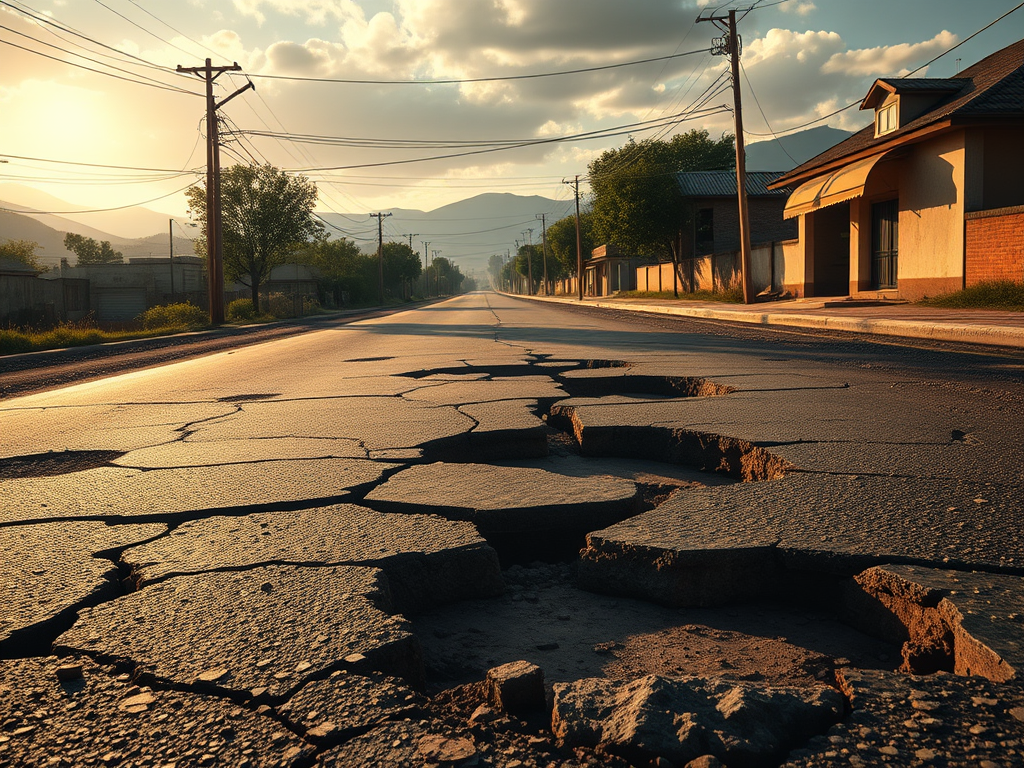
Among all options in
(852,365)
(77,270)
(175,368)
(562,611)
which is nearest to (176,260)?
(77,270)

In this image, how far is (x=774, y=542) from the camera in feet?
7.65

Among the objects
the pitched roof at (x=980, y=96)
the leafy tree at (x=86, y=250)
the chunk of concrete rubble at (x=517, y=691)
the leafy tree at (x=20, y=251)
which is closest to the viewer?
the chunk of concrete rubble at (x=517, y=691)

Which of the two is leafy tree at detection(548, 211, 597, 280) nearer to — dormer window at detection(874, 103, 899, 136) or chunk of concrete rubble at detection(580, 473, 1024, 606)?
dormer window at detection(874, 103, 899, 136)

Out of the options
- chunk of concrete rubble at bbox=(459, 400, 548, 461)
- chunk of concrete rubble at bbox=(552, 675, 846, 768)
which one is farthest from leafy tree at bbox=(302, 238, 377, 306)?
chunk of concrete rubble at bbox=(552, 675, 846, 768)

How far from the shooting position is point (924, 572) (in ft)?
6.76

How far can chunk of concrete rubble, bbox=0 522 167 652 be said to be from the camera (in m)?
1.93

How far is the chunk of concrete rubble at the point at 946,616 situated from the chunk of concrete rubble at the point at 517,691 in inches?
36.0

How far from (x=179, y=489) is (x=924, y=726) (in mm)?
2955

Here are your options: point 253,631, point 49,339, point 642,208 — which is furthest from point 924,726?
point 642,208

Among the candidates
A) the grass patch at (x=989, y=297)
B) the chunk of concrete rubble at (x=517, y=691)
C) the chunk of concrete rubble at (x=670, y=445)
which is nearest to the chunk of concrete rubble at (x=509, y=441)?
the chunk of concrete rubble at (x=670, y=445)

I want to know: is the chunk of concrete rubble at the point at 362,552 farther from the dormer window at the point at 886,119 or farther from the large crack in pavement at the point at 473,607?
the dormer window at the point at 886,119

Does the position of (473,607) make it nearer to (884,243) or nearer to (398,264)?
(884,243)

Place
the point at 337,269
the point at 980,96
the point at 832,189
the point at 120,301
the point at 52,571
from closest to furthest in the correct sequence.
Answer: the point at 52,571 → the point at 980,96 → the point at 832,189 → the point at 120,301 → the point at 337,269

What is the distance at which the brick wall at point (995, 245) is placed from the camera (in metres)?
14.5
